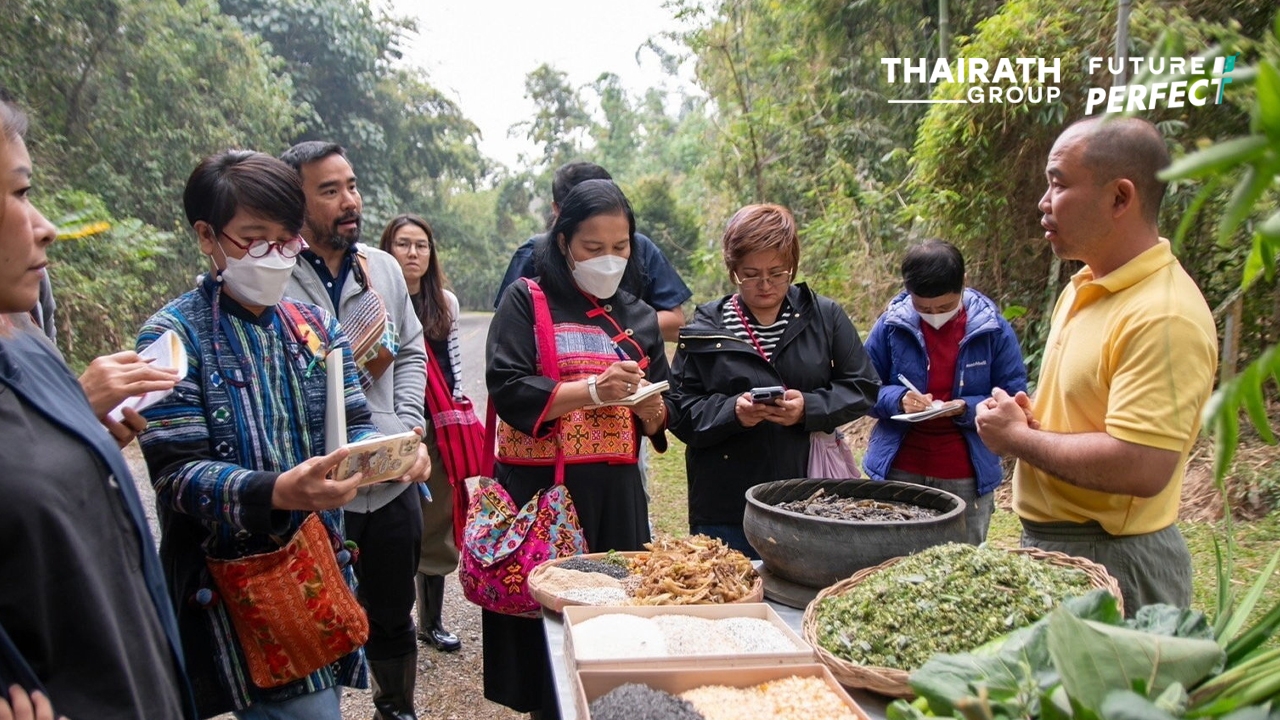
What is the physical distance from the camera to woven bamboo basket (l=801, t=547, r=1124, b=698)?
5.59 ft

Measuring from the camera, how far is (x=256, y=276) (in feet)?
7.41

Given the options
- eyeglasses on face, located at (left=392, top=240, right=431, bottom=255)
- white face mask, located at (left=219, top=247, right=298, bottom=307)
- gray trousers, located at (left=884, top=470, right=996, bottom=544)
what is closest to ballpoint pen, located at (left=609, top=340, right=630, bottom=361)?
white face mask, located at (left=219, top=247, right=298, bottom=307)

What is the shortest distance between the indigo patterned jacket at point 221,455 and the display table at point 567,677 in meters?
0.59

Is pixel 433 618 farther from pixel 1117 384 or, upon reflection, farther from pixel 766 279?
pixel 1117 384

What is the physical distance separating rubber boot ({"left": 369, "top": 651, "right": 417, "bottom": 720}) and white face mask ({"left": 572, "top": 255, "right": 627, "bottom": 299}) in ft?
4.94

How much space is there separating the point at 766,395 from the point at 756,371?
244mm

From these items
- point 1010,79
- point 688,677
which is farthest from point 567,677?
point 1010,79

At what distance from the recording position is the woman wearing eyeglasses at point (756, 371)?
9.96ft

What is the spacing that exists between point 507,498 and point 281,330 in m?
0.91

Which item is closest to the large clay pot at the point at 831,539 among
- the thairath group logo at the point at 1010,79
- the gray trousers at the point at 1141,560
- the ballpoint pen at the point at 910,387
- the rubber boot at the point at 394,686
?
the gray trousers at the point at 1141,560

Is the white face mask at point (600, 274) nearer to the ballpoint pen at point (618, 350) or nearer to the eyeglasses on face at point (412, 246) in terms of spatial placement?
the ballpoint pen at point (618, 350)

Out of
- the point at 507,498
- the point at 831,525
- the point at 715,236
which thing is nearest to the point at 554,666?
the point at 831,525

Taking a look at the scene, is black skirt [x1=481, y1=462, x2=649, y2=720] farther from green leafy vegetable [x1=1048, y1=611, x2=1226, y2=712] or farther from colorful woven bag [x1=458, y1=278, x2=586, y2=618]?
green leafy vegetable [x1=1048, y1=611, x2=1226, y2=712]

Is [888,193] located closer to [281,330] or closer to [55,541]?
[281,330]
